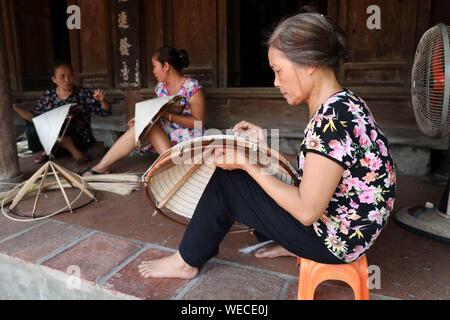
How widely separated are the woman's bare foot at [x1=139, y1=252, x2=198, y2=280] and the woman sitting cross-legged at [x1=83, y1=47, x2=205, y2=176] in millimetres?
1550

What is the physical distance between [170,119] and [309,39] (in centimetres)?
209

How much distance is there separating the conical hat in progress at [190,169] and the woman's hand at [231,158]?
0.05 feet

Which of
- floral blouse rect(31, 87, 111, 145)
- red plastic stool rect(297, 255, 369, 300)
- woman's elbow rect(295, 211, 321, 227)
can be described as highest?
floral blouse rect(31, 87, 111, 145)

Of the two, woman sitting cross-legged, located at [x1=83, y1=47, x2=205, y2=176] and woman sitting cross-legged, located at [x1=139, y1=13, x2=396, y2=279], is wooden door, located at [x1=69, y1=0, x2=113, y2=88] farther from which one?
woman sitting cross-legged, located at [x1=139, y1=13, x2=396, y2=279]

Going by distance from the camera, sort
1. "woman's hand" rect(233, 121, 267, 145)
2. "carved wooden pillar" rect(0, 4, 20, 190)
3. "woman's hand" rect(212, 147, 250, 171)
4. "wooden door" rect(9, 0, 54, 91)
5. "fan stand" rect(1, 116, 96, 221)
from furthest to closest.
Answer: "wooden door" rect(9, 0, 54, 91) → "carved wooden pillar" rect(0, 4, 20, 190) → "fan stand" rect(1, 116, 96, 221) → "woman's hand" rect(233, 121, 267, 145) → "woman's hand" rect(212, 147, 250, 171)

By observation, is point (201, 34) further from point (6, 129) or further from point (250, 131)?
point (250, 131)

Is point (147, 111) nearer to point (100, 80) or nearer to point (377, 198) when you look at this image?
point (377, 198)

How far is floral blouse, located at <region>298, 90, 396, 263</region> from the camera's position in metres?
1.15

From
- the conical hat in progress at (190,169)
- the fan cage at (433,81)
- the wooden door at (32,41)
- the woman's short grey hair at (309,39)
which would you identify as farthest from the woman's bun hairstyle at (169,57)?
the wooden door at (32,41)

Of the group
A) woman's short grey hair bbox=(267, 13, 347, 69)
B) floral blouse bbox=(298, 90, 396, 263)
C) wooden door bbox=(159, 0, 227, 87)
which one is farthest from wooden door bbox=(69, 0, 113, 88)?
floral blouse bbox=(298, 90, 396, 263)

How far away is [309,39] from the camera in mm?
1178

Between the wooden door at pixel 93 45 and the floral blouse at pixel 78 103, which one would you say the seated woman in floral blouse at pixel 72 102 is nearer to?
the floral blouse at pixel 78 103

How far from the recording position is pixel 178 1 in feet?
13.6
